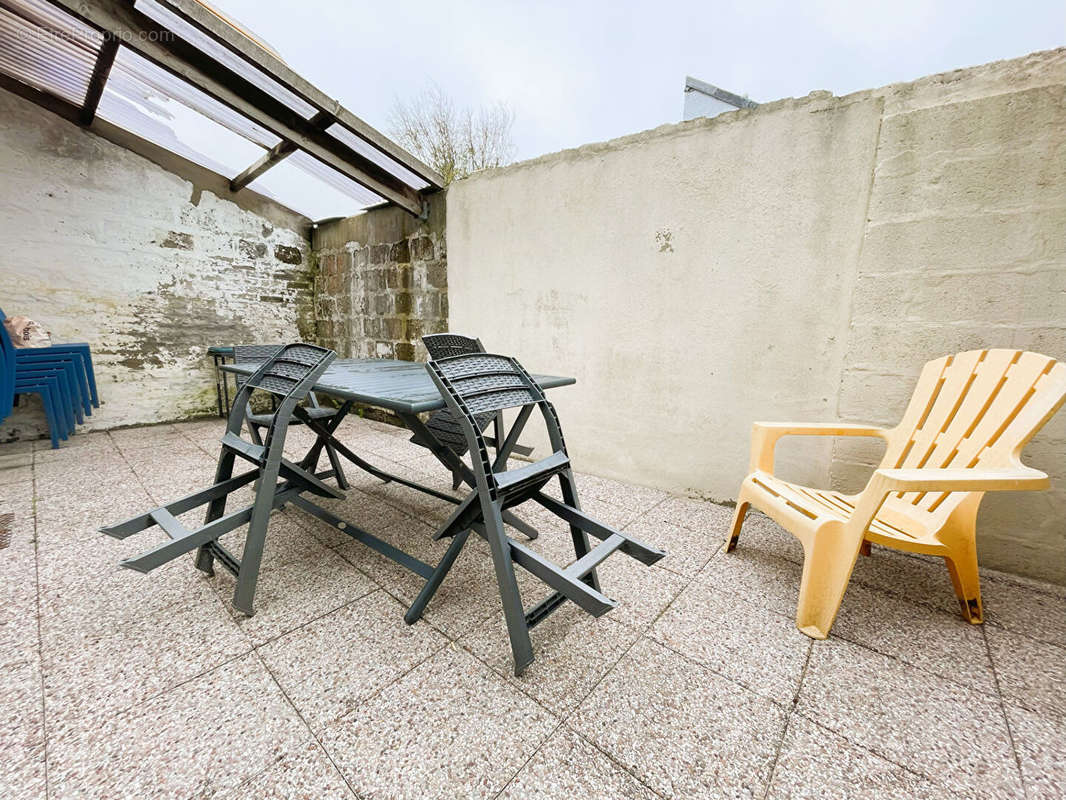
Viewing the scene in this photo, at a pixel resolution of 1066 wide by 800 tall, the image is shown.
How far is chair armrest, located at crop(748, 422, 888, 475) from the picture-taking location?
1.89m

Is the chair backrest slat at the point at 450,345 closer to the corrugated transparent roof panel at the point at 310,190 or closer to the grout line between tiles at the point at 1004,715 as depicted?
the grout line between tiles at the point at 1004,715

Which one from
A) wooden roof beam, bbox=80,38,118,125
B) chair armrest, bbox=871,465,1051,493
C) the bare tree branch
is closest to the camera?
chair armrest, bbox=871,465,1051,493

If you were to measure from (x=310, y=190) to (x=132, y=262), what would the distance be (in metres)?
1.82

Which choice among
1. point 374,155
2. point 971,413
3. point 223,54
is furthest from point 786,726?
point 223,54

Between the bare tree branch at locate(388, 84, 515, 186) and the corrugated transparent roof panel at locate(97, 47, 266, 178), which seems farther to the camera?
the bare tree branch at locate(388, 84, 515, 186)

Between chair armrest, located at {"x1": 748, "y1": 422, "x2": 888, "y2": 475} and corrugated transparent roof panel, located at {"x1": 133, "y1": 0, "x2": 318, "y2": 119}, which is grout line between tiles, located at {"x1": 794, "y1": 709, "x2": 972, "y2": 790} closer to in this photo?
chair armrest, located at {"x1": 748, "y1": 422, "x2": 888, "y2": 475}

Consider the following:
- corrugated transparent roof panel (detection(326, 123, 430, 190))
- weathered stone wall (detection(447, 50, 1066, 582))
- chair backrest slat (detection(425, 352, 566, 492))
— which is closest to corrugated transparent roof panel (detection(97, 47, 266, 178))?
corrugated transparent roof panel (detection(326, 123, 430, 190))

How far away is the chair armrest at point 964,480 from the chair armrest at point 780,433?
1.87 ft

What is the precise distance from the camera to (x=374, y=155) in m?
3.40

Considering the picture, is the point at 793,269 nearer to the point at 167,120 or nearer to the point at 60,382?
the point at 167,120

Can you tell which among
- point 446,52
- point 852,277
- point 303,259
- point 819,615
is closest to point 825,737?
point 819,615

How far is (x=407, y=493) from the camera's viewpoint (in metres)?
2.70

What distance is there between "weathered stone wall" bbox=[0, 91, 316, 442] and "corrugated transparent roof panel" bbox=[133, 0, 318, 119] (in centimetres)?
210

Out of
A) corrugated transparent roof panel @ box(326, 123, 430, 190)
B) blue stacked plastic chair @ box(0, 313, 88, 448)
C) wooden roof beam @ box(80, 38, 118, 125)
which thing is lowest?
blue stacked plastic chair @ box(0, 313, 88, 448)
